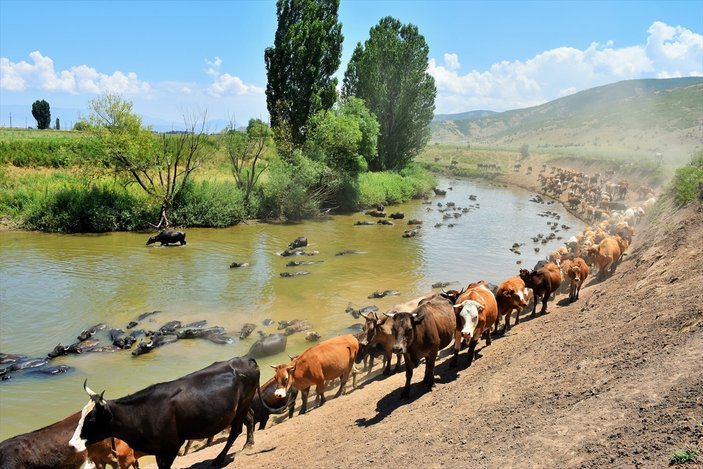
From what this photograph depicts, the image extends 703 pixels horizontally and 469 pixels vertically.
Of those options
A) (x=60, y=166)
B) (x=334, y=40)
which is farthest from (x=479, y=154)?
(x=60, y=166)

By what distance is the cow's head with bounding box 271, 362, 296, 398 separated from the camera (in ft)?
31.0

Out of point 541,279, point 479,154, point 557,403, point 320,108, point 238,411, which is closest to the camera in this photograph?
point 557,403

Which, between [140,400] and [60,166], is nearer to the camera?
[140,400]

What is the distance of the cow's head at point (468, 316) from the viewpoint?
9.73 metres

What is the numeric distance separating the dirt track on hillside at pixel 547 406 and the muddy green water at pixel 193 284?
526 cm

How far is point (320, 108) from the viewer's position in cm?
4281

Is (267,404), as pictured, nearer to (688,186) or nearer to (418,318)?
(418,318)

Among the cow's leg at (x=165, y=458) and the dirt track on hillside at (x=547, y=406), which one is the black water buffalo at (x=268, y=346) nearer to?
the dirt track on hillside at (x=547, y=406)

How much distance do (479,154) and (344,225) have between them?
63.2 meters

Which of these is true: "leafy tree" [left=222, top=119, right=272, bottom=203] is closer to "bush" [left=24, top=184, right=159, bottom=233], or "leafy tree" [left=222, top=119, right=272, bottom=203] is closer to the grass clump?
"bush" [left=24, top=184, right=159, bottom=233]

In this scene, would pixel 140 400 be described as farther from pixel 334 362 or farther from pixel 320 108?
pixel 320 108

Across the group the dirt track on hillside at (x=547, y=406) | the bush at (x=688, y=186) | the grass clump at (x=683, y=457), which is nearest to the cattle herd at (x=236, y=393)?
the dirt track on hillside at (x=547, y=406)

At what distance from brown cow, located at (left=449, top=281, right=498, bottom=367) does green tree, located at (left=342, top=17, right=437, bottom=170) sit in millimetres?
43515

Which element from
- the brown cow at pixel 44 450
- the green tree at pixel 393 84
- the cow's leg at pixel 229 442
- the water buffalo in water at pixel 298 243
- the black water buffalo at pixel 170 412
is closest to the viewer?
the brown cow at pixel 44 450
